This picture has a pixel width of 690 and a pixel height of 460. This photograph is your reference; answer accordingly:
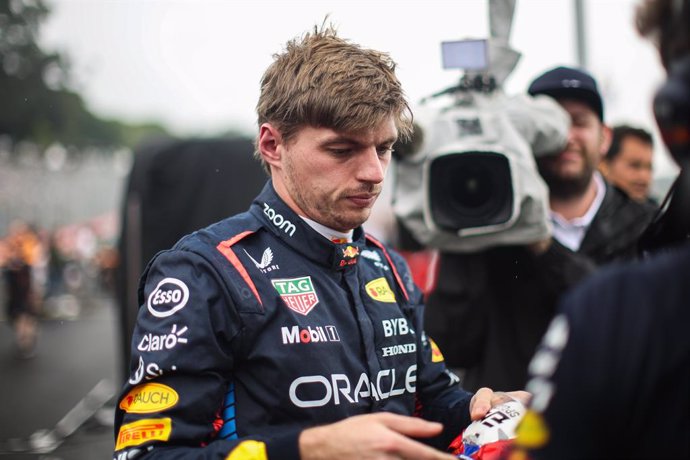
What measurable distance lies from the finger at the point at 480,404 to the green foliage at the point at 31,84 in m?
14.8

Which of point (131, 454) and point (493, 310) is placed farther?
point (493, 310)

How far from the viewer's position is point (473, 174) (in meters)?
2.40

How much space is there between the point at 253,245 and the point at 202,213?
3.04m

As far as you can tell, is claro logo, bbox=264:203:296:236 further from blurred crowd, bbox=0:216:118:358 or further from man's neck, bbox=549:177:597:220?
blurred crowd, bbox=0:216:118:358

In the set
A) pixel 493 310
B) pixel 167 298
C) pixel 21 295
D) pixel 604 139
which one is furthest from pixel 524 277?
pixel 21 295

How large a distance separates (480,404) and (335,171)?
0.60 meters

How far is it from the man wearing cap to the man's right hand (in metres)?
1.69

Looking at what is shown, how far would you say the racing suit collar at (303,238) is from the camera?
1697 millimetres

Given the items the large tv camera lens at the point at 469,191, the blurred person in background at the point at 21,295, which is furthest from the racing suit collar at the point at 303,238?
the blurred person in background at the point at 21,295

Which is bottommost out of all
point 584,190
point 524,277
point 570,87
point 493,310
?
point 493,310

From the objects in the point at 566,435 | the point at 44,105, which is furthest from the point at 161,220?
the point at 44,105

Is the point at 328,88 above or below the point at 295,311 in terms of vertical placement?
above

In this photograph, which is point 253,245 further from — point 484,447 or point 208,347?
point 484,447

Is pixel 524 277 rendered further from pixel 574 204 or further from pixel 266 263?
pixel 266 263
